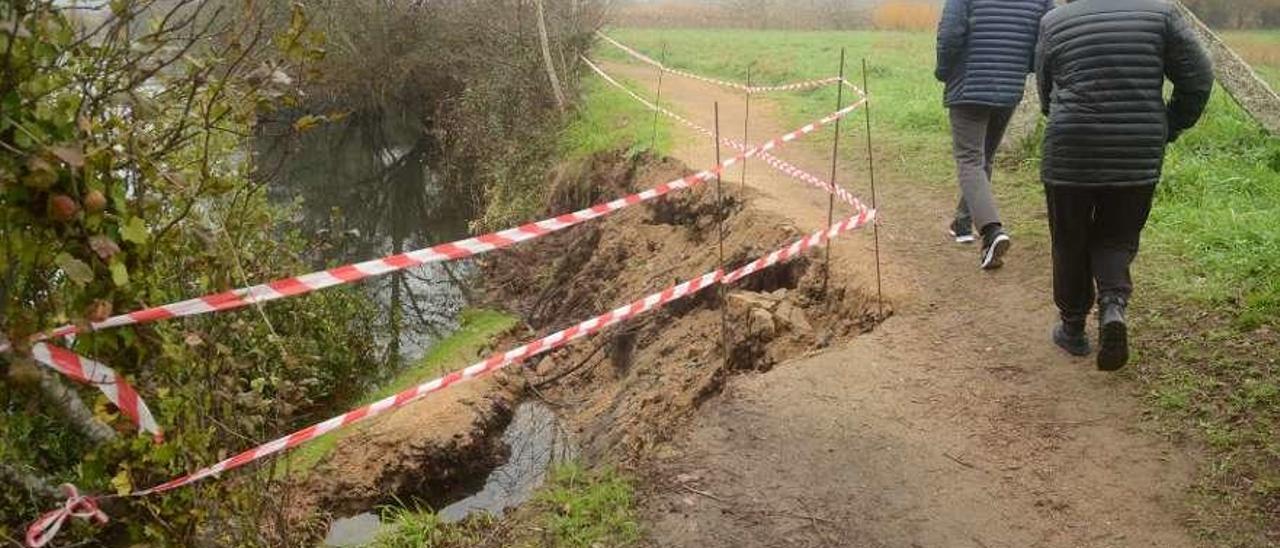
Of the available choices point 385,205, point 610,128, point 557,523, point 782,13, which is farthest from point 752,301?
point 782,13

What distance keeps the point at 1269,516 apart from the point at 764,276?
416cm

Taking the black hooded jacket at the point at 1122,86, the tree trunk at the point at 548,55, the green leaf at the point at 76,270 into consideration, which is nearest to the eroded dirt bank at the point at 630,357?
the black hooded jacket at the point at 1122,86

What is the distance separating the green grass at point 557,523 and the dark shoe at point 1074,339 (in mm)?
2510

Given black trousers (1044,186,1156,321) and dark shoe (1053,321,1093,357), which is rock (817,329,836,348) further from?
black trousers (1044,186,1156,321)

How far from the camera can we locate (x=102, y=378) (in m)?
2.94

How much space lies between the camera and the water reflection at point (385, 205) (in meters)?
10.8

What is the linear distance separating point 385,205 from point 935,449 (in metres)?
14.3

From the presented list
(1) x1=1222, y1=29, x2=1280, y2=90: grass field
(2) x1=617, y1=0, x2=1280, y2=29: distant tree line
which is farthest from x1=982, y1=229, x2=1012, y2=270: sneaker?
(2) x1=617, y1=0, x2=1280, y2=29: distant tree line

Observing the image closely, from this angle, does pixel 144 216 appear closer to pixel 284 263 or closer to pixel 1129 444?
pixel 1129 444

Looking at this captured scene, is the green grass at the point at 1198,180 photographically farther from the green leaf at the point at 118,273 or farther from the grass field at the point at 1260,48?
the green leaf at the point at 118,273

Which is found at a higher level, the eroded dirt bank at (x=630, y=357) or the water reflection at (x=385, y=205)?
the eroded dirt bank at (x=630, y=357)

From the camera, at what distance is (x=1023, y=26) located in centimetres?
610

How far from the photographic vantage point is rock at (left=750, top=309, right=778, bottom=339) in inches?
236

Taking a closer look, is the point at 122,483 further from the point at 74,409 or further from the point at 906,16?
the point at 906,16
